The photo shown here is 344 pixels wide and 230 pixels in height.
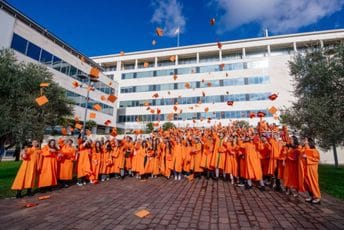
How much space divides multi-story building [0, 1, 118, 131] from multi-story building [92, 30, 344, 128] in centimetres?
849

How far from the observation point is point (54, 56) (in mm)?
29875

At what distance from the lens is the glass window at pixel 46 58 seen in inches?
1085

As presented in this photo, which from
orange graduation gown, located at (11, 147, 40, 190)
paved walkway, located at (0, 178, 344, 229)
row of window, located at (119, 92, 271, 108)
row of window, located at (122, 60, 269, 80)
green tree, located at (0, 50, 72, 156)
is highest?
row of window, located at (122, 60, 269, 80)

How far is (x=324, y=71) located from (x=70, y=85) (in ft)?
106

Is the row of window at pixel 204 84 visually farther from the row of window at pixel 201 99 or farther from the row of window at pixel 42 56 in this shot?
the row of window at pixel 42 56

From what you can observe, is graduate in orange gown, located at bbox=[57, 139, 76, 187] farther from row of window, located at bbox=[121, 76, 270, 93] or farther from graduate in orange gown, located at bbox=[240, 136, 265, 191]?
row of window, located at bbox=[121, 76, 270, 93]

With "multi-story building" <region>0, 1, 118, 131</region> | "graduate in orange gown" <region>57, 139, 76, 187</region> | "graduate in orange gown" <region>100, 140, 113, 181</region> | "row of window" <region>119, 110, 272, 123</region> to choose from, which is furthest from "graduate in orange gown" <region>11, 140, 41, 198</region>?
"row of window" <region>119, 110, 272, 123</region>

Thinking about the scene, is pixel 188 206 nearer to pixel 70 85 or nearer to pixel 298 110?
pixel 298 110

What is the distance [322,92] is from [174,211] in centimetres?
1451

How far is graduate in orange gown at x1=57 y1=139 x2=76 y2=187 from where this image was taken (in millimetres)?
8414

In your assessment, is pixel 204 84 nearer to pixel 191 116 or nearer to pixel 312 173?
pixel 191 116

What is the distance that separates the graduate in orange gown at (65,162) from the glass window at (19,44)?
2133 centimetres

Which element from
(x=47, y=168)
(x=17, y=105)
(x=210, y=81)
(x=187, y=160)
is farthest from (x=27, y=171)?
(x=210, y=81)

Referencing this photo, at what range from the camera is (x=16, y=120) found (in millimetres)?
9898
